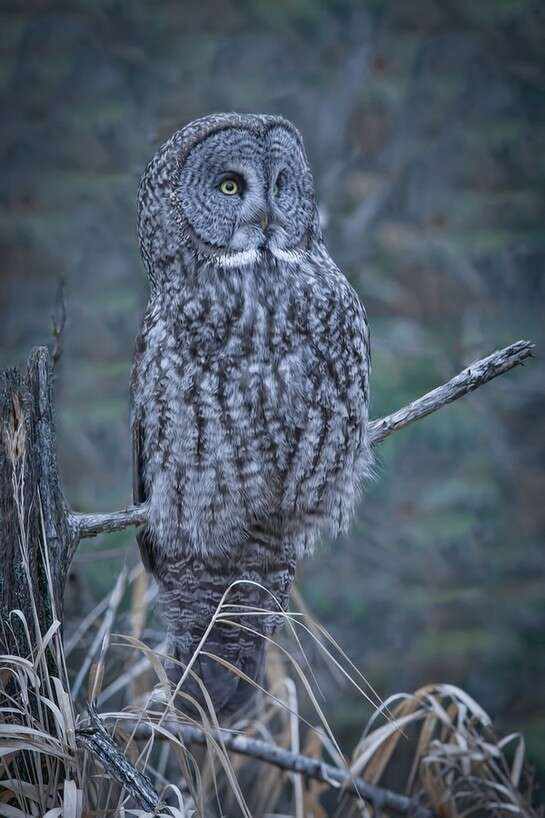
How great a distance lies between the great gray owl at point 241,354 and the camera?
1488 mm

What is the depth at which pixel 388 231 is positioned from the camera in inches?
138

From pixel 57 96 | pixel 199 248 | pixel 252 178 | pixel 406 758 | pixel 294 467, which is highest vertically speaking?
pixel 57 96

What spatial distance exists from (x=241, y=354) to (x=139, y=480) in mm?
310

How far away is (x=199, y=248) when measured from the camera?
1.52 meters

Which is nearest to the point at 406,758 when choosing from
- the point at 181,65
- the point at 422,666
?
the point at 422,666

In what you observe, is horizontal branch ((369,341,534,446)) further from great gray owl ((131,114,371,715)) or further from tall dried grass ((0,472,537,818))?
tall dried grass ((0,472,537,818))

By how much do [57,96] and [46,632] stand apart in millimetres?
2802

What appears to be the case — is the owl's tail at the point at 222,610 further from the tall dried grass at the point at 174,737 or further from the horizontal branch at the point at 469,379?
the horizontal branch at the point at 469,379

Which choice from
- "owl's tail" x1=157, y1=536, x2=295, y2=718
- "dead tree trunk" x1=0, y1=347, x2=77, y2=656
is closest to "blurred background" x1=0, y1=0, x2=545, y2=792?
"owl's tail" x1=157, y1=536, x2=295, y2=718

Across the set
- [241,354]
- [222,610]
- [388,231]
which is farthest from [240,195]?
[388,231]

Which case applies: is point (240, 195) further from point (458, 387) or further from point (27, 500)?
point (27, 500)

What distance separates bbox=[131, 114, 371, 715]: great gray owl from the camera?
1.49 m

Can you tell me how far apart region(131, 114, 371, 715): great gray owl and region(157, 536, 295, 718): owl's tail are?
1cm

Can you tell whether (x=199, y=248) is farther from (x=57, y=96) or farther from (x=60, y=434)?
(x=57, y=96)
